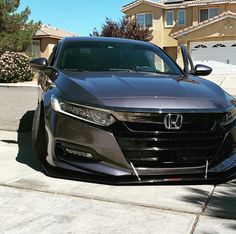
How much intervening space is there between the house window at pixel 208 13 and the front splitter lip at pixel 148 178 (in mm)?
34183

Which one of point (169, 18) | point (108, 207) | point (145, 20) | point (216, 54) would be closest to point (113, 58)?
point (108, 207)

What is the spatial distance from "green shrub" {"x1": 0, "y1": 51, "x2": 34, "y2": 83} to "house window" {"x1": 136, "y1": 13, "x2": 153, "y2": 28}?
27.7 metres

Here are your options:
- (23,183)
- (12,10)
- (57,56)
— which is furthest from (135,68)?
(12,10)

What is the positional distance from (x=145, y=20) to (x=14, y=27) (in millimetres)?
16541

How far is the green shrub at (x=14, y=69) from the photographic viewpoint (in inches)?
463

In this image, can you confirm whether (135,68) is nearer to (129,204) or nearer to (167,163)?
(167,163)

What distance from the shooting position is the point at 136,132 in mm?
4273

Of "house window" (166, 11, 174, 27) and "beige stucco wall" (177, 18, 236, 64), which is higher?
"house window" (166, 11, 174, 27)

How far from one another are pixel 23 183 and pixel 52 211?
3.09 ft

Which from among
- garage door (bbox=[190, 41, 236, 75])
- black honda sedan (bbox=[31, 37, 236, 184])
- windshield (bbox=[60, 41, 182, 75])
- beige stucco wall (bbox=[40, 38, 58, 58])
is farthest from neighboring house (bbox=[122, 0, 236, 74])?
black honda sedan (bbox=[31, 37, 236, 184])

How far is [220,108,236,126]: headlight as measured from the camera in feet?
14.8

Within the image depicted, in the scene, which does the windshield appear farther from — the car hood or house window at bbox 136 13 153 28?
house window at bbox 136 13 153 28

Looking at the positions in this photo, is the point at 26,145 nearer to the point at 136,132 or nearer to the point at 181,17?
the point at 136,132

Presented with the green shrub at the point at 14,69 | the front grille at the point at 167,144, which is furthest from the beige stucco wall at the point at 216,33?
the front grille at the point at 167,144
